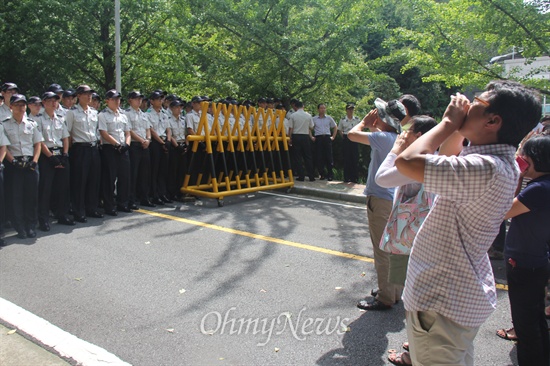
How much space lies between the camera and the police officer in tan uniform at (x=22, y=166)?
6695 mm

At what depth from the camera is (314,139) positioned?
1241cm

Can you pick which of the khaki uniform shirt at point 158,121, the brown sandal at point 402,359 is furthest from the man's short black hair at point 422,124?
the khaki uniform shirt at point 158,121

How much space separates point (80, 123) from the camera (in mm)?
7652

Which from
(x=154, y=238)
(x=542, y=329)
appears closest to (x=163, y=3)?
(x=154, y=238)

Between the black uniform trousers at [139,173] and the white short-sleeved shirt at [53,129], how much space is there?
1402 mm

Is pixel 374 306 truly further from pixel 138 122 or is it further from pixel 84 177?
pixel 138 122

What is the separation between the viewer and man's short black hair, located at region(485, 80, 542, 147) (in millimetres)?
2014

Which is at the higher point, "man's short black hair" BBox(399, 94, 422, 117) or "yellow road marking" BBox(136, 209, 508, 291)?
"man's short black hair" BBox(399, 94, 422, 117)

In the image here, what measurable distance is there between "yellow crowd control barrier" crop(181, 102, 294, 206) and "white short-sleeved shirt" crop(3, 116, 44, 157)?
108 inches

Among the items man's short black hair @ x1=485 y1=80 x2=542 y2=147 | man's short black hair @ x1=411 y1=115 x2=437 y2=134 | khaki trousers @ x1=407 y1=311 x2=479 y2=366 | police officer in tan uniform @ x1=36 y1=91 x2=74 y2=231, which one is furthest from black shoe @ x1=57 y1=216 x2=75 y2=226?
man's short black hair @ x1=485 y1=80 x2=542 y2=147

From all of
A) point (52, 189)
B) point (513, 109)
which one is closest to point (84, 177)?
point (52, 189)

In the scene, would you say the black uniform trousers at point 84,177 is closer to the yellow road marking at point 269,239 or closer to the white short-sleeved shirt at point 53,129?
the white short-sleeved shirt at point 53,129

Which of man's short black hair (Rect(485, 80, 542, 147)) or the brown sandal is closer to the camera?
man's short black hair (Rect(485, 80, 542, 147))

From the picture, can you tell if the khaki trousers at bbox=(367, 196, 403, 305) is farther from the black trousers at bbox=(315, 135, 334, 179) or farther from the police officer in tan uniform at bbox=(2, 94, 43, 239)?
the black trousers at bbox=(315, 135, 334, 179)
